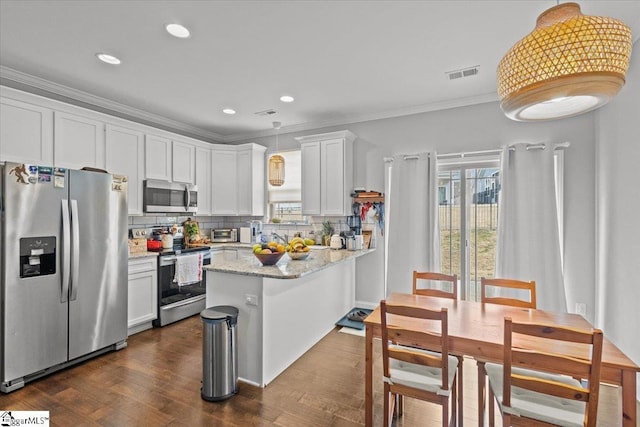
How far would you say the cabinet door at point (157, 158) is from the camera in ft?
13.3

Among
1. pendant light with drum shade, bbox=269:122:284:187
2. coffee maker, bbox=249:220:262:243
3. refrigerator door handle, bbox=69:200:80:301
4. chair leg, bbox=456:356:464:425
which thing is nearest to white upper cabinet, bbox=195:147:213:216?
coffee maker, bbox=249:220:262:243

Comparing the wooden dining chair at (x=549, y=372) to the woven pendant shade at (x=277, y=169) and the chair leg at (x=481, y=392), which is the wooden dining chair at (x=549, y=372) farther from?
the woven pendant shade at (x=277, y=169)

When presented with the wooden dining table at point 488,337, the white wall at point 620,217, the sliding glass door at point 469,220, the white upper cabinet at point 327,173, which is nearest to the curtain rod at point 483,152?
the sliding glass door at point 469,220

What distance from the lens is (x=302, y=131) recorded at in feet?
16.3

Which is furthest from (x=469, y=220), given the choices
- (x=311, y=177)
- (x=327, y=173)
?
(x=311, y=177)

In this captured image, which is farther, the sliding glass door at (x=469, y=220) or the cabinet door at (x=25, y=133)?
the sliding glass door at (x=469, y=220)

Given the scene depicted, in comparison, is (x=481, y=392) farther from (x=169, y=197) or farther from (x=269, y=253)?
(x=169, y=197)

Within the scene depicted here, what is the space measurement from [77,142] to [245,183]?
2265 millimetres

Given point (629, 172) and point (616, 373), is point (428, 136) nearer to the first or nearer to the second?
point (629, 172)

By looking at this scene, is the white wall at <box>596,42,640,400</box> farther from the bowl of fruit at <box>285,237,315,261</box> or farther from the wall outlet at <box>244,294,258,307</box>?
the wall outlet at <box>244,294,258,307</box>

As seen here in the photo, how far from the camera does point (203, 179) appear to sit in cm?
495

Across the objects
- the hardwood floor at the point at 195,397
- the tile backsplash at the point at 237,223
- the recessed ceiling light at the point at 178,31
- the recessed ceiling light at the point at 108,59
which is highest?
the recessed ceiling light at the point at 178,31

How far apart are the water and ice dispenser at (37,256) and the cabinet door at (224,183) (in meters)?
2.50

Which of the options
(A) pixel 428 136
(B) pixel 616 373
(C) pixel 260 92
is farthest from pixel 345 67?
(B) pixel 616 373
